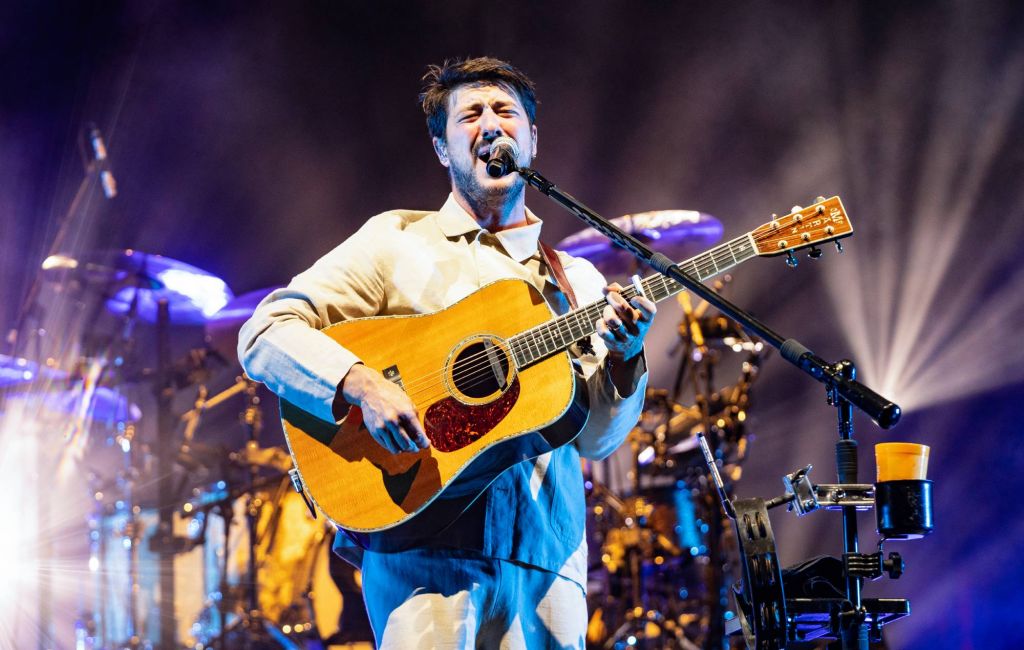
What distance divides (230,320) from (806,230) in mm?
6934

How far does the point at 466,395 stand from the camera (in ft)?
8.70

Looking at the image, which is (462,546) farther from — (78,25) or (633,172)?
(78,25)

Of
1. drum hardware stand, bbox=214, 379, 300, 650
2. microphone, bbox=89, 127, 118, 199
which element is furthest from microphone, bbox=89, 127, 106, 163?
drum hardware stand, bbox=214, 379, 300, 650

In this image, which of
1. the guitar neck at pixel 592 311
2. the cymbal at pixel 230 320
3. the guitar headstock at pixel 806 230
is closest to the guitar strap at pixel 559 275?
the guitar neck at pixel 592 311

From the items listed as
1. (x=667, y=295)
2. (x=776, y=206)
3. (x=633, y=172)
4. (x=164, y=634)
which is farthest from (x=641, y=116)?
(x=164, y=634)

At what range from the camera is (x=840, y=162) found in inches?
261

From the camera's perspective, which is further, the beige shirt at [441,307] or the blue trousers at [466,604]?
the beige shirt at [441,307]

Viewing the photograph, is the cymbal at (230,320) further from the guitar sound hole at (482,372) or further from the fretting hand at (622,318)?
the fretting hand at (622,318)

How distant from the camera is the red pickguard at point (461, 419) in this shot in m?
2.58

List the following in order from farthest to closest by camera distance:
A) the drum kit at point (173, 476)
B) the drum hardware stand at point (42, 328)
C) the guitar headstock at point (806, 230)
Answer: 1. the drum hardware stand at point (42, 328)
2. the drum kit at point (173, 476)
3. the guitar headstock at point (806, 230)

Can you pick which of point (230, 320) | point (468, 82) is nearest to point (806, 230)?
point (468, 82)

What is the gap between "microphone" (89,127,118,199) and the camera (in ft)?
24.4

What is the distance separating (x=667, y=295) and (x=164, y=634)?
282 inches

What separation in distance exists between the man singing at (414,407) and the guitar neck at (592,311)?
9 cm
